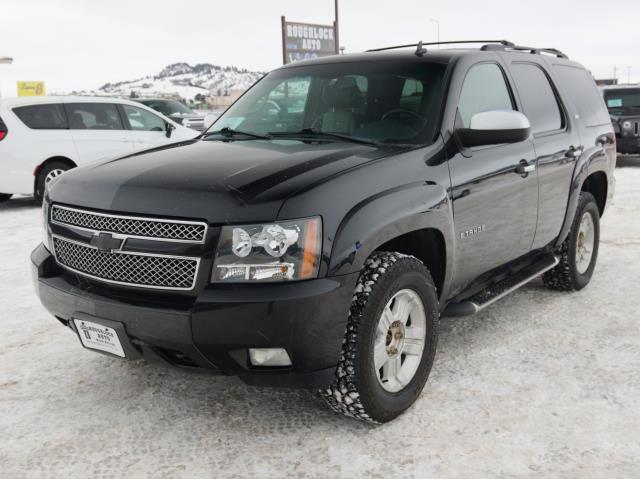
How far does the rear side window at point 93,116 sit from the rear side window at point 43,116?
14cm

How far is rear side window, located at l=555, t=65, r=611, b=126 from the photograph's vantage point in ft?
16.9

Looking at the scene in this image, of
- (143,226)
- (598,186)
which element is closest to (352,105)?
(143,226)

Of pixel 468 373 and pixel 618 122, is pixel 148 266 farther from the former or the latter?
pixel 618 122

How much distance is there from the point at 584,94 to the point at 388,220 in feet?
10.5

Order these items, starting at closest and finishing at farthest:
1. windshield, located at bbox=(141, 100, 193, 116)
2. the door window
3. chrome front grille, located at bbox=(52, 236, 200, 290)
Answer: chrome front grille, located at bbox=(52, 236, 200, 290)
the door window
windshield, located at bbox=(141, 100, 193, 116)

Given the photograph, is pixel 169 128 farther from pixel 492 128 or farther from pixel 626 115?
pixel 626 115

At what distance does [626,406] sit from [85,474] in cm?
248

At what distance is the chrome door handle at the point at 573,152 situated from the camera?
4.79m

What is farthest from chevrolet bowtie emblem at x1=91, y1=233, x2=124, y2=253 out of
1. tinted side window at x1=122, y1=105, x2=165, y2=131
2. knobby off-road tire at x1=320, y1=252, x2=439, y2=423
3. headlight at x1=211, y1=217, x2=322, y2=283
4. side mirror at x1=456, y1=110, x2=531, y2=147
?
tinted side window at x1=122, y1=105, x2=165, y2=131

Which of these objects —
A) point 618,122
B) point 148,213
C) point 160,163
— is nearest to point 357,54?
point 160,163

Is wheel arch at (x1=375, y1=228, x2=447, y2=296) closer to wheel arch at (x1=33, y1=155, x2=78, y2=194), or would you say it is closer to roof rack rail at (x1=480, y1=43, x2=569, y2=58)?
roof rack rail at (x1=480, y1=43, x2=569, y2=58)

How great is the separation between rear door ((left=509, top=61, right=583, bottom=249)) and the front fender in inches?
50.7

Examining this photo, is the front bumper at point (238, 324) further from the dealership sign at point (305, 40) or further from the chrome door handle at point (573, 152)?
the dealership sign at point (305, 40)

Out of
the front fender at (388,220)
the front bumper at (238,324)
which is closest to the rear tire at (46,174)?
the front bumper at (238,324)
